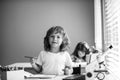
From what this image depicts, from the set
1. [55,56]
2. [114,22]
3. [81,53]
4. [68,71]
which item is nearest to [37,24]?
[81,53]

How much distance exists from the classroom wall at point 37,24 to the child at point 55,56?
3431mm

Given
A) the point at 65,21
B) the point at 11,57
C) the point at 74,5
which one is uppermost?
the point at 74,5

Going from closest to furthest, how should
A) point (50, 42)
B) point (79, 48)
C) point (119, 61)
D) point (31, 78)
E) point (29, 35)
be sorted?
point (31, 78) → point (50, 42) → point (119, 61) → point (79, 48) → point (29, 35)

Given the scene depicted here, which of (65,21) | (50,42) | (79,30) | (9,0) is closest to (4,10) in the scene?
(9,0)

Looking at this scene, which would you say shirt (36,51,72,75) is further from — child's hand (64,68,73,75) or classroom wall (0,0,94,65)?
classroom wall (0,0,94,65)

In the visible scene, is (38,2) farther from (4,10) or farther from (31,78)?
(31,78)

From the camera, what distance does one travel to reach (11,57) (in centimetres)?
568

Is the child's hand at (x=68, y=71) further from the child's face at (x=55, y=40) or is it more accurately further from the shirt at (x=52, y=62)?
the child's face at (x=55, y=40)

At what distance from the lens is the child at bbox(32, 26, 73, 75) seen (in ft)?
6.94

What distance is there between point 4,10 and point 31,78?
423 cm

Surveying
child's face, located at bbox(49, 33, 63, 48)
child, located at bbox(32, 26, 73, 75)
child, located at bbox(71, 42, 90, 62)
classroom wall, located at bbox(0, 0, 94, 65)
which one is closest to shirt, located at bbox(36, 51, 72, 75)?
child, located at bbox(32, 26, 73, 75)

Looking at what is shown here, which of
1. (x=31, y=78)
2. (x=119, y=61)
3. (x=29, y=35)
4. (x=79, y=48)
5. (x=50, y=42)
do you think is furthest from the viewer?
(x=29, y=35)

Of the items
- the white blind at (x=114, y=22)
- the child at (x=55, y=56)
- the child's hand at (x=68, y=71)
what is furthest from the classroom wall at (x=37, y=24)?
the child's hand at (x=68, y=71)

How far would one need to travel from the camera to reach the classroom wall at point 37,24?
5645 millimetres
